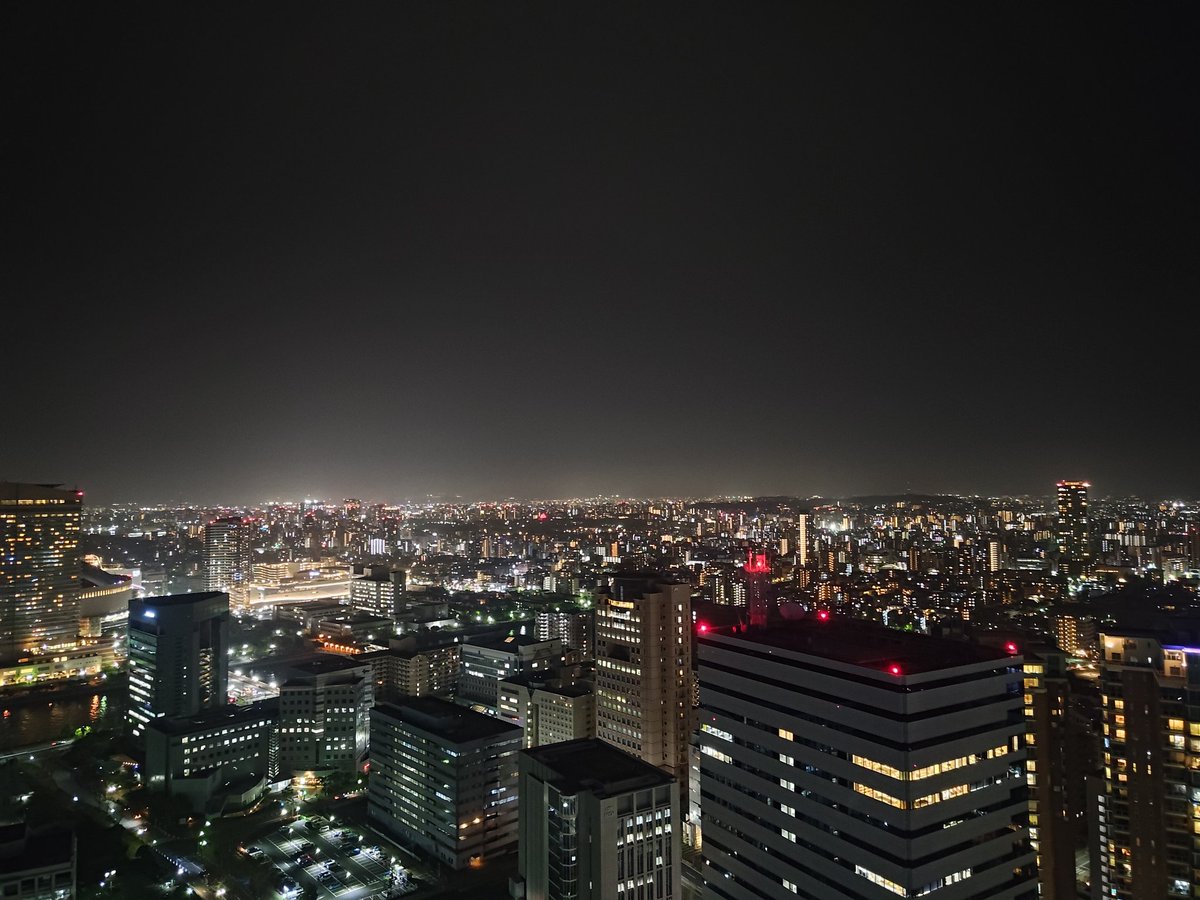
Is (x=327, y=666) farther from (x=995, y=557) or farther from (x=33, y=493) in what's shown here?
(x=995, y=557)

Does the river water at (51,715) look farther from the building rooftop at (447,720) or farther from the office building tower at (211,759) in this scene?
the building rooftop at (447,720)

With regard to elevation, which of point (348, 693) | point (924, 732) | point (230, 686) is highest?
point (924, 732)

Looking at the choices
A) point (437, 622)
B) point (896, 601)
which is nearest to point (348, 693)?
point (437, 622)

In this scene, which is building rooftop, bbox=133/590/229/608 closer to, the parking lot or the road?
the road

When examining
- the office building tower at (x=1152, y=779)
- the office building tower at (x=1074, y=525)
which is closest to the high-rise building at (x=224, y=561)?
the office building tower at (x=1152, y=779)

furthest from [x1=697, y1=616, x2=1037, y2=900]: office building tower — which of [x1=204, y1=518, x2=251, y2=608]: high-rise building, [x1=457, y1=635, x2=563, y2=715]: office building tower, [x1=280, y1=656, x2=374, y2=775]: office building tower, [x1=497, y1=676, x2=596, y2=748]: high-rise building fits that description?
[x1=204, y1=518, x2=251, y2=608]: high-rise building

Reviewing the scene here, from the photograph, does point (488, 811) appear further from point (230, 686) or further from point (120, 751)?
point (230, 686)

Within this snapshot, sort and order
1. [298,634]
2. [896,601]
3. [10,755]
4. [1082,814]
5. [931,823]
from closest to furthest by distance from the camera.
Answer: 1. [931,823]
2. [1082,814]
3. [10,755]
4. [896,601]
5. [298,634]
